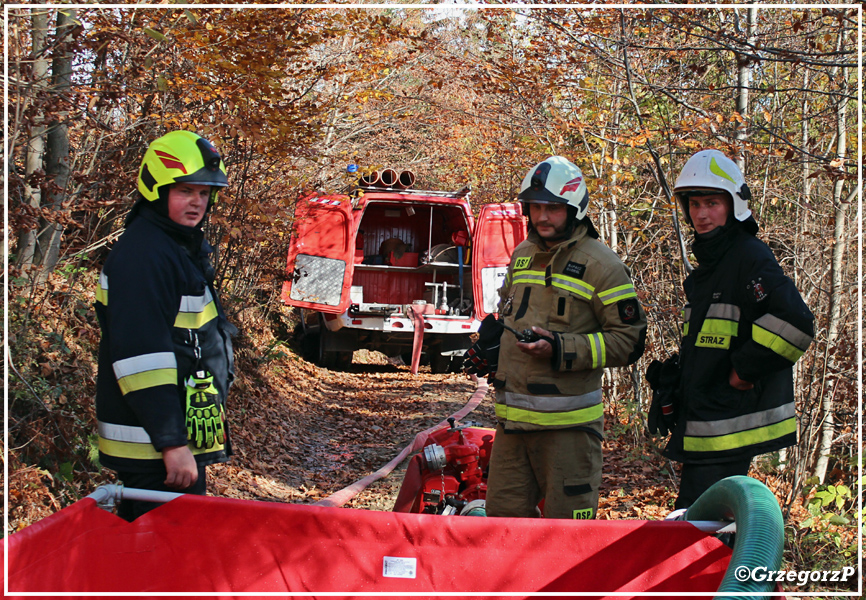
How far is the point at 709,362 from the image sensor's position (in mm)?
3051

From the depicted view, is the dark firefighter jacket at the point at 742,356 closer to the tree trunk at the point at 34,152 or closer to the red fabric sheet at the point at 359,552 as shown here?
the red fabric sheet at the point at 359,552

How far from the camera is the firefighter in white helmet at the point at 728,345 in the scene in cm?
287

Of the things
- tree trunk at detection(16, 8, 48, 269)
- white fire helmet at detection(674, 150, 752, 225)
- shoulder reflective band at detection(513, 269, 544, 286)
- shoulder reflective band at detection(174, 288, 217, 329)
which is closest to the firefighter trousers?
shoulder reflective band at detection(513, 269, 544, 286)

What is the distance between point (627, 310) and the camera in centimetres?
324

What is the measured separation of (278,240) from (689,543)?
28.0 feet

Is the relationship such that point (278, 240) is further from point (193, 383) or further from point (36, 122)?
point (193, 383)

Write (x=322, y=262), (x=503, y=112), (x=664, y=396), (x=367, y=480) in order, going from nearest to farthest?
(x=664, y=396)
(x=367, y=480)
(x=503, y=112)
(x=322, y=262)

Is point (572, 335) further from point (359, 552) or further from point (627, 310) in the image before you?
point (359, 552)

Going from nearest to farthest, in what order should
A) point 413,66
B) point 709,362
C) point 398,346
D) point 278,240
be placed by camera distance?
1. point 709,362
2. point 278,240
3. point 398,346
4. point 413,66

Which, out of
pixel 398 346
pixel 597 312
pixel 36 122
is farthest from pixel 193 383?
pixel 398 346

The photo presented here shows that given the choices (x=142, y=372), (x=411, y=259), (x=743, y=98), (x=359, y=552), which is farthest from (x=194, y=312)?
(x=411, y=259)

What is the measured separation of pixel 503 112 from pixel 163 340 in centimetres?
748

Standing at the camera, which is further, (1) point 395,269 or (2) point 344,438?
(1) point 395,269

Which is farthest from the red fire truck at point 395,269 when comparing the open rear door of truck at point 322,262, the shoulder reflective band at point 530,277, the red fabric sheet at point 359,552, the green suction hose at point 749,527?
the green suction hose at point 749,527
